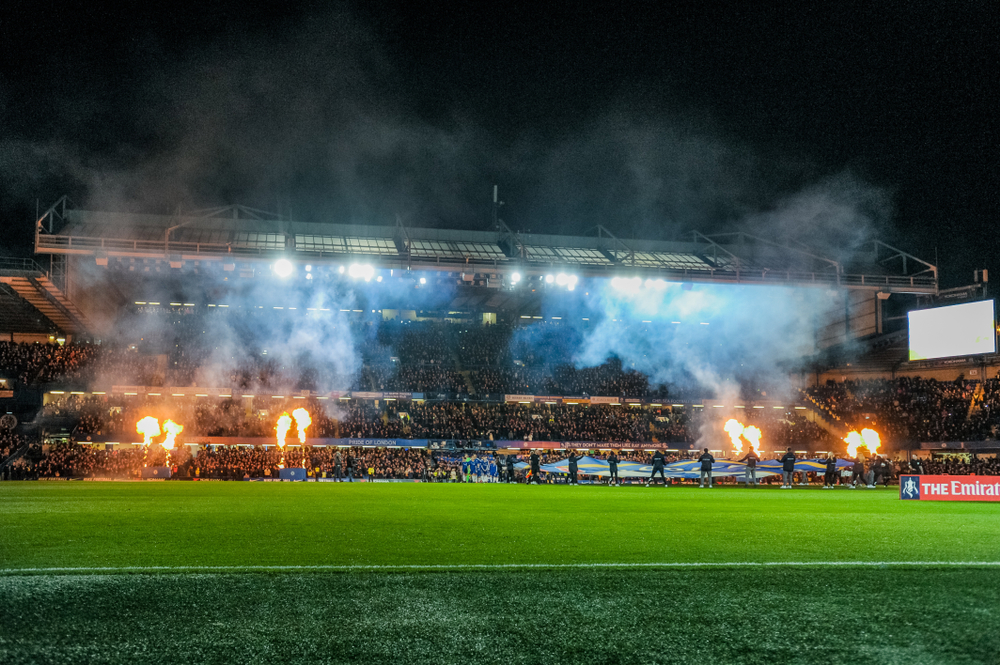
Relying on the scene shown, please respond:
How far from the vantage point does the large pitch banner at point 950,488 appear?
1584 cm

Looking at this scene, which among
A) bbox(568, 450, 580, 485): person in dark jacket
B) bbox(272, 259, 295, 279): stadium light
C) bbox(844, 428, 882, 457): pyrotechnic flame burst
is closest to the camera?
bbox(568, 450, 580, 485): person in dark jacket

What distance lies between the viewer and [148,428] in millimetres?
33594

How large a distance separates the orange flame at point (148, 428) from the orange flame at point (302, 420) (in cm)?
587

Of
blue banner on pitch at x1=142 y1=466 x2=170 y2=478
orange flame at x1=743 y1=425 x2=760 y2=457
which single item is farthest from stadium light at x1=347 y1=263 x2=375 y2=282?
orange flame at x1=743 y1=425 x2=760 y2=457

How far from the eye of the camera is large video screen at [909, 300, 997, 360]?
112 feet

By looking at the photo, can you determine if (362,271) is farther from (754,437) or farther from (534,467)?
(754,437)

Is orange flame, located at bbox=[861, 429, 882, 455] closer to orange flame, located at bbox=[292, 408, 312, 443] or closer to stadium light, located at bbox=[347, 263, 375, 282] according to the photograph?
stadium light, located at bbox=[347, 263, 375, 282]

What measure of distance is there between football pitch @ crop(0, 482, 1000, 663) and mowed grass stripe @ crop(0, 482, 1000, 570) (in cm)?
5

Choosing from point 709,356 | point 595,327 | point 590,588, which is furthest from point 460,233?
point 590,588

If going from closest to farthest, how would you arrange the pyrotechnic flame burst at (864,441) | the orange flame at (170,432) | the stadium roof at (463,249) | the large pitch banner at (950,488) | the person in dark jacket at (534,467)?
the large pitch banner at (950,488) → the stadium roof at (463,249) → the person in dark jacket at (534,467) → the orange flame at (170,432) → the pyrotechnic flame burst at (864,441)

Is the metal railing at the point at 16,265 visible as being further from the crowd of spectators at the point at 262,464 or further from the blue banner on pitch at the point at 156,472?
the blue banner on pitch at the point at 156,472

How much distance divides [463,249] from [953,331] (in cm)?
2292

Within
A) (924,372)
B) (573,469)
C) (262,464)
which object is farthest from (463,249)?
(924,372)

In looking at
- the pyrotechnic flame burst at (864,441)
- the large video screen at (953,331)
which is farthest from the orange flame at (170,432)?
the large video screen at (953,331)
